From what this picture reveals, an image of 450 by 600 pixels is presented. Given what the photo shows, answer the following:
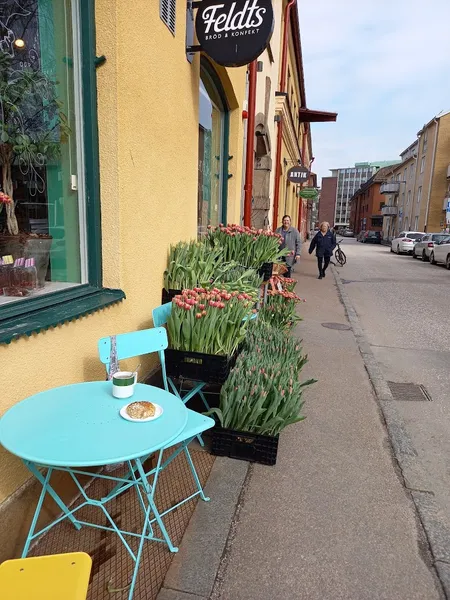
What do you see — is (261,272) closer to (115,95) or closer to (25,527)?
(115,95)

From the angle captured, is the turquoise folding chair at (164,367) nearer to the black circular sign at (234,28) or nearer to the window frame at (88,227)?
the window frame at (88,227)

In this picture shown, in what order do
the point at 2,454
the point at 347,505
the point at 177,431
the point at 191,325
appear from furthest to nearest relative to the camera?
1. the point at 191,325
2. the point at 347,505
3. the point at 2,454
4. the point at 177,431

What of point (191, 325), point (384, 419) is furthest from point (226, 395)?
point (384, 419)

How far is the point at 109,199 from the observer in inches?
109

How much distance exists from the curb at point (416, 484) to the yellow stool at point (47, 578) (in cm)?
165

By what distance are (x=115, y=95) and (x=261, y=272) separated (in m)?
2.76

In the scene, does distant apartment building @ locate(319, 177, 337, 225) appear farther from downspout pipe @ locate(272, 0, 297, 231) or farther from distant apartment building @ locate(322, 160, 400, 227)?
downspout pipe @ locate(272, 0, 297, 231)

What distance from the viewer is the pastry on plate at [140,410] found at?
5.90 ft

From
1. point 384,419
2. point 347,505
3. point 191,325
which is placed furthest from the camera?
point 384,419

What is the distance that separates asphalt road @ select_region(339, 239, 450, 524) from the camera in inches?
125

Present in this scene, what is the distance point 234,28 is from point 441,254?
59.4 ft

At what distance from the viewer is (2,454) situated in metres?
1.88

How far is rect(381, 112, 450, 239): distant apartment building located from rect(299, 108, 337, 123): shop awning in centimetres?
1520

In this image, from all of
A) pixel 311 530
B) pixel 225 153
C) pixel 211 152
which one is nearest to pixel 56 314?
pixel 311 530
